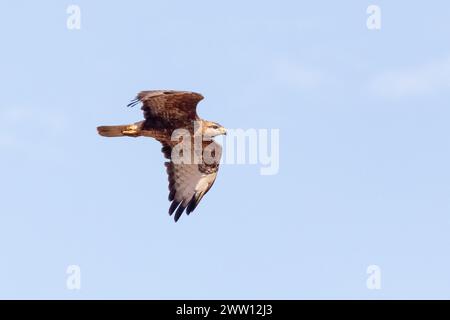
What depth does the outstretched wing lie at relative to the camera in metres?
19.0

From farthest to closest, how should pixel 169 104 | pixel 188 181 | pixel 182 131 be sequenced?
pixel 188 181 → pixel 182 131 → pixel 169 104

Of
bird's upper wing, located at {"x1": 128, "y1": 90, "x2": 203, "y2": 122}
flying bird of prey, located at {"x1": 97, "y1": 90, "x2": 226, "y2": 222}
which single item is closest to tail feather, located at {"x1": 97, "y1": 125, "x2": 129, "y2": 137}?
flying bird of prey, located at {"x1": 97, "y1": 90, "x2": 226, "y2": 222}

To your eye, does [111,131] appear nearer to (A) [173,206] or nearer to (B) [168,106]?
(B) [168,106]

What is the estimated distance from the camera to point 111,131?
1955cm

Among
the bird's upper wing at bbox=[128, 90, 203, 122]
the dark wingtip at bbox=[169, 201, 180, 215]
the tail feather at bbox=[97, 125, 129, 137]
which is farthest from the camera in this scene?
the dark wingtip at bbox=[169, 201, 180, 215]

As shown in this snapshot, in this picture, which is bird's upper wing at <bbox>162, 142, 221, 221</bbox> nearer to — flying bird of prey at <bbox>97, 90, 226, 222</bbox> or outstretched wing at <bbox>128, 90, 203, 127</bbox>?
flying bird of prey at <bbox>97, 90, 226, 222</bbox>

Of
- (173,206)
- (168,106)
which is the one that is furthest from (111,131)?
(173,206)

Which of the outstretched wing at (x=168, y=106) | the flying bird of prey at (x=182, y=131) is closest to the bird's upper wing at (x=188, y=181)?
the flying bird of prey at (x=182, y=131)

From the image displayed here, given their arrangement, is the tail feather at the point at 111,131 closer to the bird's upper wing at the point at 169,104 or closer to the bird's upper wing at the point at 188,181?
the bird's upper wing at the point at 169,104

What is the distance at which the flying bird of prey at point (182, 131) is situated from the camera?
19328 mm

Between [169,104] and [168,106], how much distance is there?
6 cm
